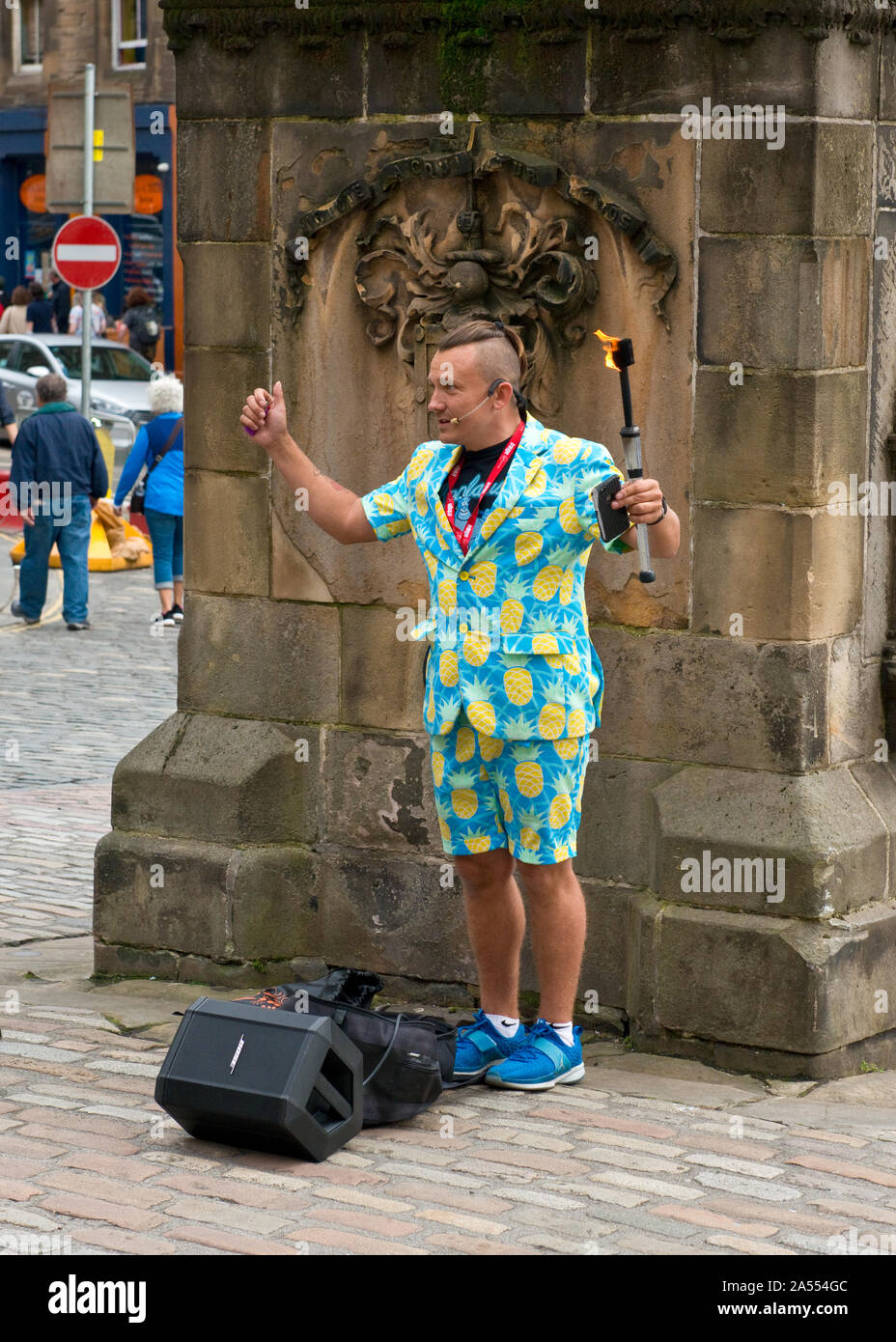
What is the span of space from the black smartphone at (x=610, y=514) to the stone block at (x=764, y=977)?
117 cm

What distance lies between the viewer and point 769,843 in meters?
5.73

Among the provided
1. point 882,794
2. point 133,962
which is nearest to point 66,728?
point 133,962

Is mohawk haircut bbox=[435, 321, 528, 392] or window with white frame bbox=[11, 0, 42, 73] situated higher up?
window with white frame bbox=[11, 0, 42, 73]

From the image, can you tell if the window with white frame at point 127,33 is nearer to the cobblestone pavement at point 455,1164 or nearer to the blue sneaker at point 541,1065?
the cobblestone pavement at point 455,1164

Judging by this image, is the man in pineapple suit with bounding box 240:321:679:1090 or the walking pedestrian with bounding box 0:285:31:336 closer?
the man in pineapple suit with bounding box 240:321:679:1090

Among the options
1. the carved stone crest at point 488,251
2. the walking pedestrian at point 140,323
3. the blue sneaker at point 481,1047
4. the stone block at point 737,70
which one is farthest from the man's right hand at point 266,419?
the walking pedestrian at point 140,323

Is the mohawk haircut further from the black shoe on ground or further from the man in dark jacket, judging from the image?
the black shoe on ground

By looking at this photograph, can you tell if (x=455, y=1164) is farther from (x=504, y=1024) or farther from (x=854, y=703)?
(x=854, y=703)

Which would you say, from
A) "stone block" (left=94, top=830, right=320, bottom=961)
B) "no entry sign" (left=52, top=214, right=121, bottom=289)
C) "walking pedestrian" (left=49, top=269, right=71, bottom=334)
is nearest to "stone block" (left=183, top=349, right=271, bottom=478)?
"stone block" (left=94, top=830, right=320, bottom=961)

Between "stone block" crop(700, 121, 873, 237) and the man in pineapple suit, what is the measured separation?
71 centimetres

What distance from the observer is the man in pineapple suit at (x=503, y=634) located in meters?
5.40

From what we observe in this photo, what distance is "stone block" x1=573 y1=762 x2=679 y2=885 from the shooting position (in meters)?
6.01

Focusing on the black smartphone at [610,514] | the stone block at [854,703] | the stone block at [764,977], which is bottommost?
the stone block at [764,977]
